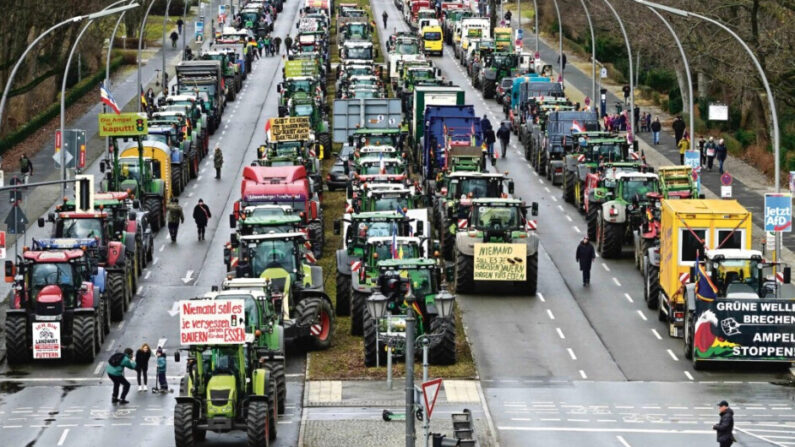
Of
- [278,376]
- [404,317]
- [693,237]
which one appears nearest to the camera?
[278,376]

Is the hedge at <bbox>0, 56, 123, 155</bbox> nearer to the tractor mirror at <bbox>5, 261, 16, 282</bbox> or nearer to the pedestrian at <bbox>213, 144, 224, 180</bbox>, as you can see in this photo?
the pedestrian at <bbox>213, 144, 224, 180</bbox>

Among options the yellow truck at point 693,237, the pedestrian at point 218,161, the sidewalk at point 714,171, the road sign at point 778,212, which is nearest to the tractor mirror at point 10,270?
the yellow truck at point 693,237

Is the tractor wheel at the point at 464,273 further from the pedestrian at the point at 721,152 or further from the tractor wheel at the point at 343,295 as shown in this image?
the pedestrian at the point at 721,152

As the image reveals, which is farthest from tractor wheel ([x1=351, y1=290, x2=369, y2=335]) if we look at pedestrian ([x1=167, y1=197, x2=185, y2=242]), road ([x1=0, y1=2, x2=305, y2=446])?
pedestrian ([x1=167, y1=197, x2=185, y2=242])

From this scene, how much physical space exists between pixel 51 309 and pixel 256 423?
10.7 meters

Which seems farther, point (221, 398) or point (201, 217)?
point (201, 217)

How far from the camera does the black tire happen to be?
51.4 metres

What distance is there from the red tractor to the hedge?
123ft

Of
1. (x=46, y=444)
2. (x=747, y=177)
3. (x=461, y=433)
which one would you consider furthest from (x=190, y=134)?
(x=461, y=433)

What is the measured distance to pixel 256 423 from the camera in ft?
120

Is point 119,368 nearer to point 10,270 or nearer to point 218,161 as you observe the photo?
point 10,270

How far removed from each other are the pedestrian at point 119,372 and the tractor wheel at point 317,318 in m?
5.14

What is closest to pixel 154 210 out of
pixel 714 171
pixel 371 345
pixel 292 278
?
pixel 292 278

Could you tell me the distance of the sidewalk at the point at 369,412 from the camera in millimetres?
38781
